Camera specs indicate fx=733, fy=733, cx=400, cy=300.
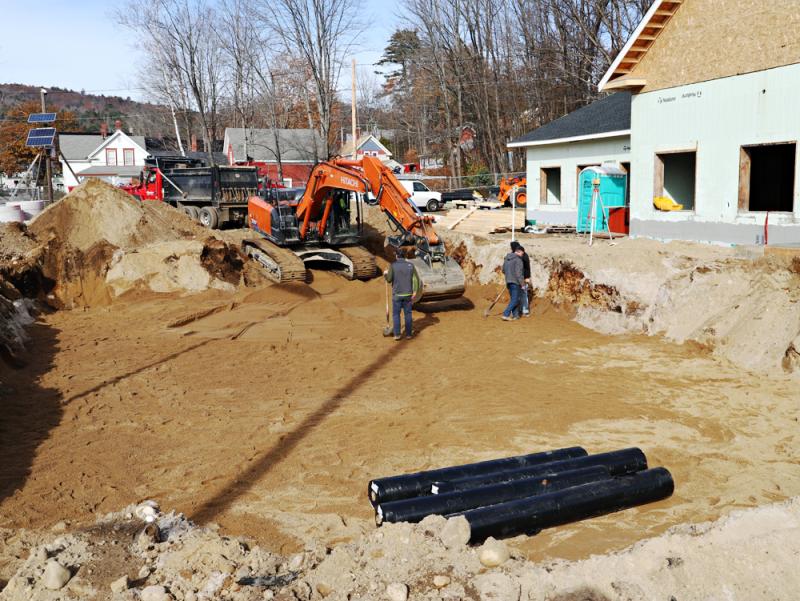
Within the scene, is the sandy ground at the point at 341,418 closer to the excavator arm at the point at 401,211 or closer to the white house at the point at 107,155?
the excavator arm at the point at 401,211

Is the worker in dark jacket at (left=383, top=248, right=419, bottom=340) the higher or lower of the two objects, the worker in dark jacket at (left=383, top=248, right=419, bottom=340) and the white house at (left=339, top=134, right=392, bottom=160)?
the lower

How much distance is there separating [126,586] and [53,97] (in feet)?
562

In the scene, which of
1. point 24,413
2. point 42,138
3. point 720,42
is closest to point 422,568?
point 24,413

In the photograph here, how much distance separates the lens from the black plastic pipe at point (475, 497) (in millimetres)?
6215

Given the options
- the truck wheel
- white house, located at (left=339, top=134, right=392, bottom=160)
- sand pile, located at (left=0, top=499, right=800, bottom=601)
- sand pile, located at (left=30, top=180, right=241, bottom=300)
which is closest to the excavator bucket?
sand pile, located at (left=30, top=180, right=241, bottom=300)

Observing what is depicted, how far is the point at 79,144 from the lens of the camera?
7288 centimetres

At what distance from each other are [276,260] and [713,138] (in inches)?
435

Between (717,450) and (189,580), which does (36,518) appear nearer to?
(189,580)

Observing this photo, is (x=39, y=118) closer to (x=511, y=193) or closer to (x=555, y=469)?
(x=511, y=193)

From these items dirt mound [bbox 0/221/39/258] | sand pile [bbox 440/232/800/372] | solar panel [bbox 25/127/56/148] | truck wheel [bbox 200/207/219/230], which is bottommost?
sand pile [bbox 440/232/800/372]

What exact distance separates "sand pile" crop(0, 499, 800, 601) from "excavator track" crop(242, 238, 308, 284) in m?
12.9

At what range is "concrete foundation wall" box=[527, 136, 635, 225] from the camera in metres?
22.3

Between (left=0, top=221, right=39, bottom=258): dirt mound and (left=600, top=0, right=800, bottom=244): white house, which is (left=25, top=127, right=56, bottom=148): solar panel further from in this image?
(left=600, top=0, right=800, bottom=244): white house

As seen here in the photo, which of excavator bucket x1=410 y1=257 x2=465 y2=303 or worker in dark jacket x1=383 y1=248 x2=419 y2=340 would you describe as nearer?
worker in dark jacket x1=383 y1=248 x2=419 y2=340
